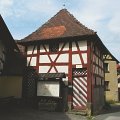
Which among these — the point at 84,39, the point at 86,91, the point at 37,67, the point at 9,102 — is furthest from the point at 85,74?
the point at 9,102

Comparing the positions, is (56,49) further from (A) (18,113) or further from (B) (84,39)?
(A) (18,113)

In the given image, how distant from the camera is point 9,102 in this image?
19.5 m

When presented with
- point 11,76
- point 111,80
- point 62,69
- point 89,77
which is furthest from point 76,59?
point 111,80

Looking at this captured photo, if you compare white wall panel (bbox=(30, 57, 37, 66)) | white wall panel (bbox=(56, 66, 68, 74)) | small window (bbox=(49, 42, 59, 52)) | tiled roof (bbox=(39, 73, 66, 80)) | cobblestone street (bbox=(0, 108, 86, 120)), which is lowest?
cobblestone street (bbox=(0, 108, 86, 120))

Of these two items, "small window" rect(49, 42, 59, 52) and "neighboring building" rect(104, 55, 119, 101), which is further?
"neighboring building" rect(104, 55, 119, 101)

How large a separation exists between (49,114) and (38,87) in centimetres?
315

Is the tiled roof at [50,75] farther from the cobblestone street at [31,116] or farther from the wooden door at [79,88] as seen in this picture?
the cobblestone street at [31,116]

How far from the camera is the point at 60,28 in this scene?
21953mm

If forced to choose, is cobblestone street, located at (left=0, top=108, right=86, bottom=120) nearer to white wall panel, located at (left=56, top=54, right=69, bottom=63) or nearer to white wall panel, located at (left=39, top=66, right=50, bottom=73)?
white wall panel, located at (left=39, top=66, right=50, bottom=73)

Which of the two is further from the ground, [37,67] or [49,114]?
[37,67]

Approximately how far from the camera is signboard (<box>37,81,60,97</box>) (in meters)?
20.0

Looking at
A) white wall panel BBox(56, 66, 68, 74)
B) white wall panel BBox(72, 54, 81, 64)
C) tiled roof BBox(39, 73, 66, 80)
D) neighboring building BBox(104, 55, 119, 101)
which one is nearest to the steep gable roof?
tiled roof BBox(39, 73, 66, 80)

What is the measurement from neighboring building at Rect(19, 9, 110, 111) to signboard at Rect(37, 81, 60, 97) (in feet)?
1.06

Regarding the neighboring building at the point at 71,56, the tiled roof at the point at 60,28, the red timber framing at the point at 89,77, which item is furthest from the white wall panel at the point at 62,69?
the tiled roof at the point at 60,28
